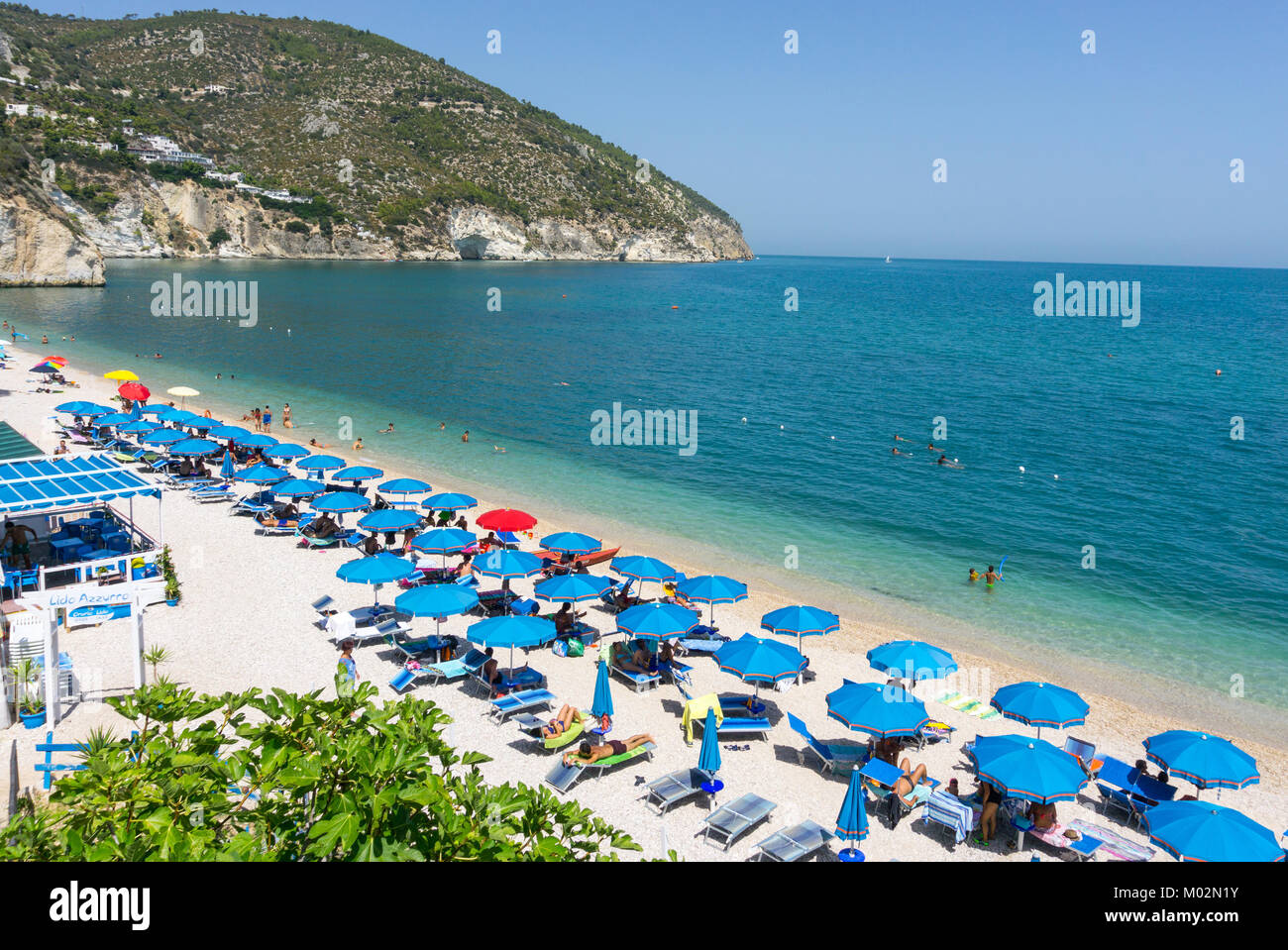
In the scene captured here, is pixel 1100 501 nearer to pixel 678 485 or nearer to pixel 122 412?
pixel 678 485

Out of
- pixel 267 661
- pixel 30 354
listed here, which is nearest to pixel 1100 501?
pixel 267 661

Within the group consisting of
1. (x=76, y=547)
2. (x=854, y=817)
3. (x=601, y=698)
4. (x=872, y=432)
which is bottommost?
(x=854, y=817)

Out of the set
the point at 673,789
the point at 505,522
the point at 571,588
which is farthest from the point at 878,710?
the point at 505,522

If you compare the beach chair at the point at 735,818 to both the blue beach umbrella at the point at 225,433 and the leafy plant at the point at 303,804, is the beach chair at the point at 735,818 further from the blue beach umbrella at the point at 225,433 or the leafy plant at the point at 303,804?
the blue beach umbrella at the point at 225,433

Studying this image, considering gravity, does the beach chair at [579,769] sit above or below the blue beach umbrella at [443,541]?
below

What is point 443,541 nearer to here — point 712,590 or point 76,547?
point 712,590

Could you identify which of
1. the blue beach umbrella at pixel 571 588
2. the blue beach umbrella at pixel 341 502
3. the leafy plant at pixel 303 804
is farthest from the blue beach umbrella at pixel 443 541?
the leafy plant at pixel 303 804

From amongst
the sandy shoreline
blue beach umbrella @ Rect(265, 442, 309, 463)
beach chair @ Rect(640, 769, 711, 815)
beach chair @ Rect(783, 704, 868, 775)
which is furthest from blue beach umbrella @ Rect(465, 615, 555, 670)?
blue beach umbrella @ Rect(265, 442, 309, 463)

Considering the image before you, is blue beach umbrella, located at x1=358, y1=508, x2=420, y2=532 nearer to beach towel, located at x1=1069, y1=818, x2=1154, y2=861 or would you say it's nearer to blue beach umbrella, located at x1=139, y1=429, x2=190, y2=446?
blue beach umbrella, located at x1=139, y1=429, x2=190, y2=446
